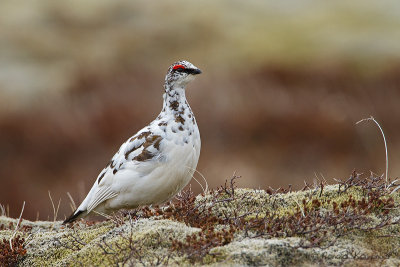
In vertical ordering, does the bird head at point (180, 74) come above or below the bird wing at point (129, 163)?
above

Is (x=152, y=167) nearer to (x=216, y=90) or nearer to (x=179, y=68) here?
(x=179, y=68)

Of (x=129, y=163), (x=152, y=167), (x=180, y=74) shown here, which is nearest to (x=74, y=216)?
(x=129, y=163)

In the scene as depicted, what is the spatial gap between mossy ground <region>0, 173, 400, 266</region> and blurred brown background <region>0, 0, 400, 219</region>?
2513 mm

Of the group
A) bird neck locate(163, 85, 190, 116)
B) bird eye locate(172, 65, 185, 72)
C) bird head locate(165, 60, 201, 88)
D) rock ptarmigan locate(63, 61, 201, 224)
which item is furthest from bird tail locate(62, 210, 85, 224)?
bird eye locate(172, 65, 185, 72)

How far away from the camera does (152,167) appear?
16.5 ft

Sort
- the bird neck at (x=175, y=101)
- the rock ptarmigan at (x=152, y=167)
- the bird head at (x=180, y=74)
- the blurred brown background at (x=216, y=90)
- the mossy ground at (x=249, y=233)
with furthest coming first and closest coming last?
the blurred brown background at (x=216, y=90) < the bird head at (x=180, y=74) < the bird neck at (x=175, y=101) < the rock ptarmigan at (x=152, y=167) < the mossy ground at (x=249, y=233)

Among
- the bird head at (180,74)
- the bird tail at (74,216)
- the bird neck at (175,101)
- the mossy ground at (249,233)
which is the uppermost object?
the bird head at (180,74)

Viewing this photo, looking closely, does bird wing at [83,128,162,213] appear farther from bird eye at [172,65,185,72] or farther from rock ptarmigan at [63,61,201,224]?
bird eye at [172,65,185,72]

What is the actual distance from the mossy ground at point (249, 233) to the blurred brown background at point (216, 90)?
2513mm

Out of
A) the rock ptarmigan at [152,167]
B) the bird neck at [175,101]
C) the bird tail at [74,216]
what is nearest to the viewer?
the rock ptarmigan at [152,167]

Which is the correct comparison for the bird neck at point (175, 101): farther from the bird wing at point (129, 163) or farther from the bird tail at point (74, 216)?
the bird tail at point (74, 216)

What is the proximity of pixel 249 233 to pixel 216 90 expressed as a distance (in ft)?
25.0

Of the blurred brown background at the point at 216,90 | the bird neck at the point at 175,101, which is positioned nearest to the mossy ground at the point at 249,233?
the bird neck at the point at 175,101

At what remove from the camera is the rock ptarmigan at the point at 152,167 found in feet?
16.4
